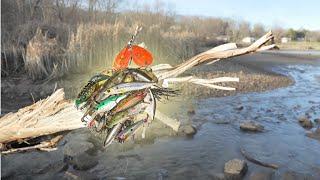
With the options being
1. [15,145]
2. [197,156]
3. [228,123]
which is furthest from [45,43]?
[15,145]

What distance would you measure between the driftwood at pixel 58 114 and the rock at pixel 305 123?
11209 mm

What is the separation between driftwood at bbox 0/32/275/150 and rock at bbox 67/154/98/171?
221 inches

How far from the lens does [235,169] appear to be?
802cm

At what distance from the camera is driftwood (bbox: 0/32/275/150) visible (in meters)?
2.14

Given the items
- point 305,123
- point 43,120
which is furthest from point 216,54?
point 305,123

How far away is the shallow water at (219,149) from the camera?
27.3ft

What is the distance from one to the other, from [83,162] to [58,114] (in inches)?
238

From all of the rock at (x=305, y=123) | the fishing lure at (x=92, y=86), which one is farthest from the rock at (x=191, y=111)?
the fishing lure at (x=92, y=86)

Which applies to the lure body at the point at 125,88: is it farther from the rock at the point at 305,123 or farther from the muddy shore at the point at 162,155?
the rock at the point at 305,123

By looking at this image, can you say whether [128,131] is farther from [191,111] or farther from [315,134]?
[191,111]

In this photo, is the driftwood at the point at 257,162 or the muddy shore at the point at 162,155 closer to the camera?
the muddy shore at the point at 162,155

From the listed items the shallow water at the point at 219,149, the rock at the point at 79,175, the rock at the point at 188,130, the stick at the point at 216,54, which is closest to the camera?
the stick at the point at 216,54

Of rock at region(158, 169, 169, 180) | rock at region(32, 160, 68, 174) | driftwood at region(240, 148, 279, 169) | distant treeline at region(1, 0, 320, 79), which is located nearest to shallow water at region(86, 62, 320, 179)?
rock at region(158, 169, 169, 180)

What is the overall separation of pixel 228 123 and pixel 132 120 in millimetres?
10583
